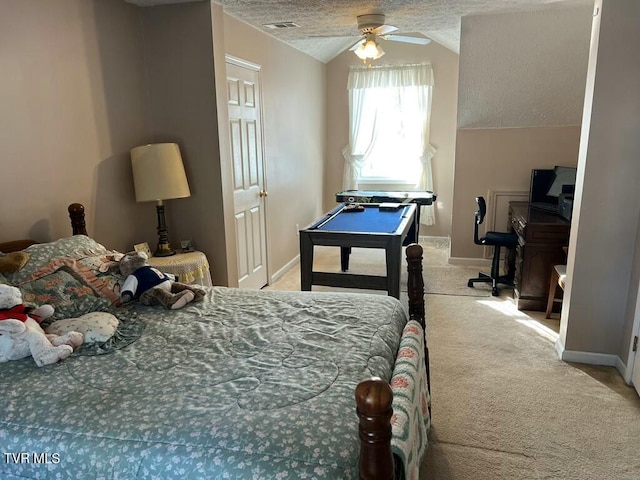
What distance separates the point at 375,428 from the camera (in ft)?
3.43

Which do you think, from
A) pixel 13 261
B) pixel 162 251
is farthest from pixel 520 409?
pixel 13 261

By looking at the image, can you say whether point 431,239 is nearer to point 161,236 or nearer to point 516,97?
point 516,97

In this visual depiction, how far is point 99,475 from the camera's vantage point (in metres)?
1.29

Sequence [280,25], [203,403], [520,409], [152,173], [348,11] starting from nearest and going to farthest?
[203,403] → [520,409] → [152,173] → [348,11] → [280,25]

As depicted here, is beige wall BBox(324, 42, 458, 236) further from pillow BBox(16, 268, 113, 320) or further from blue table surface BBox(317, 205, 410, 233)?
pillow BBox(16, 268, 113, 320)

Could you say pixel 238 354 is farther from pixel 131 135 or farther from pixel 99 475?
pixel 131 135

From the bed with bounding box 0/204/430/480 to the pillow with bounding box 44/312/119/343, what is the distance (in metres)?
0.03

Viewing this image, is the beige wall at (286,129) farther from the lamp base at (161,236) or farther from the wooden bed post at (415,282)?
the wooden bed post at (415,282)

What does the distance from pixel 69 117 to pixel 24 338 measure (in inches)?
60.9

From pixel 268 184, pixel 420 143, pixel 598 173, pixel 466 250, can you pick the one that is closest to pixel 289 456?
pixel 598 173

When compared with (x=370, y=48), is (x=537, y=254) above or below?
below

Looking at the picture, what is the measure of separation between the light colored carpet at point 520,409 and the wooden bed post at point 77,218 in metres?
2.21

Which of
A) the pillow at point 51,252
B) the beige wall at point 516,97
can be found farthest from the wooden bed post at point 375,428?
the beige wall at point 516,97

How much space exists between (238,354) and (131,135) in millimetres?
Answer: 2188
